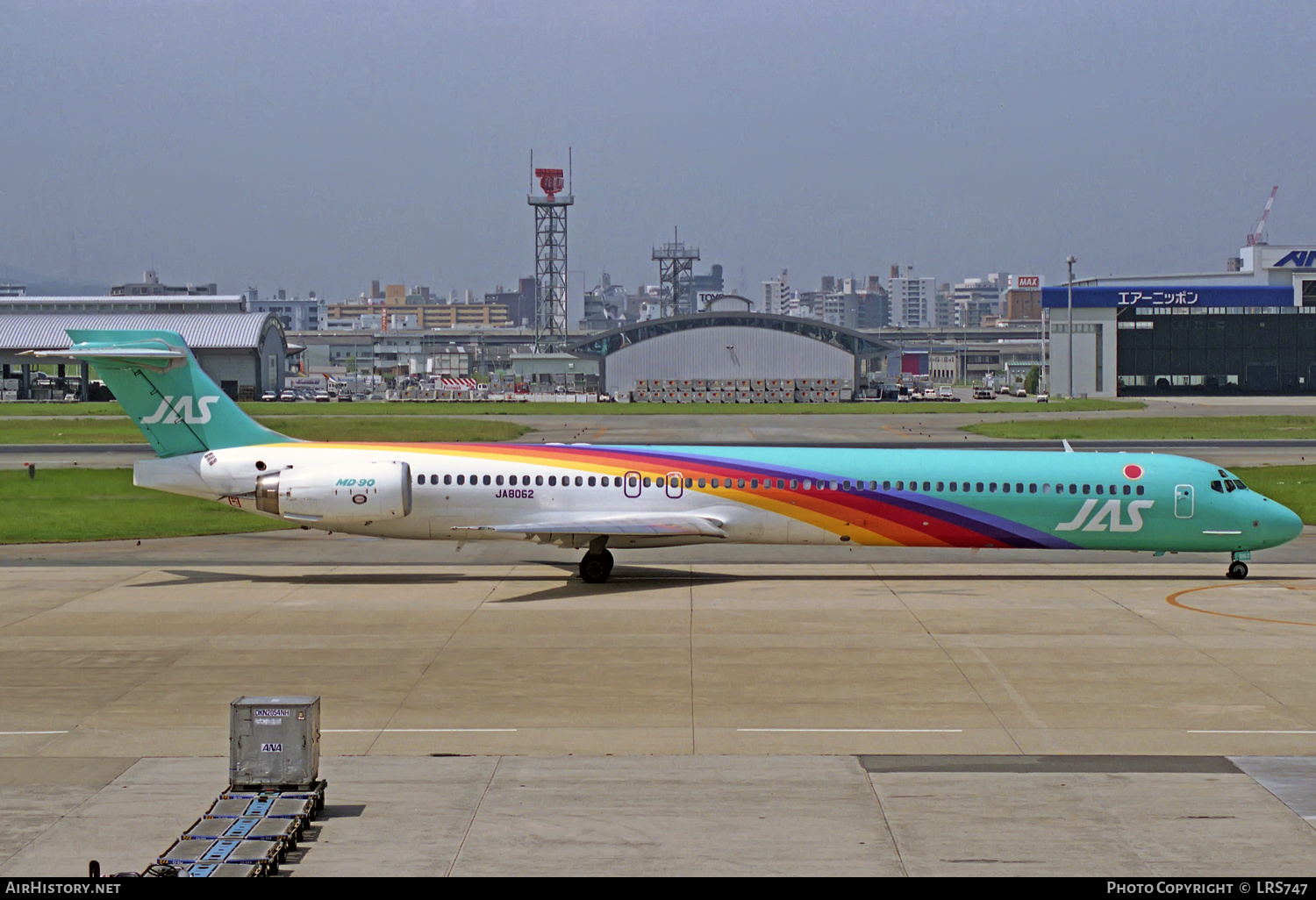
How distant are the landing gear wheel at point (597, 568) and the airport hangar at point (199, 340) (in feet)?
358

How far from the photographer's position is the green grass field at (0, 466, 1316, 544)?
37938 millimetres

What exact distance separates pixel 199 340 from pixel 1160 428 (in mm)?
96814

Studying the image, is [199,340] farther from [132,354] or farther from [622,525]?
[622,525]

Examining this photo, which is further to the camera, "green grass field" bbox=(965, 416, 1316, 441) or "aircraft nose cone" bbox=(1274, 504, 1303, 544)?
"green grass field" bbox=(965, 416, 1316, 441)

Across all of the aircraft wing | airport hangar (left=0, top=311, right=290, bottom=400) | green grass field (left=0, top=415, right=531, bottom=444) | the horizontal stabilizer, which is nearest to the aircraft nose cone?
the aircraft wing

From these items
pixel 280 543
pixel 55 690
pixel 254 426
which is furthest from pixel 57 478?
pixel 55 690

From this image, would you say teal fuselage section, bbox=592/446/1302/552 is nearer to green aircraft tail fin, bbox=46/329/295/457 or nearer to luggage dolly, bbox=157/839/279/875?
green aircraft tail fin, bbox=46/329/295/457

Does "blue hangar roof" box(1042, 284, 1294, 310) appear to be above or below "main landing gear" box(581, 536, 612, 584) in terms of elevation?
above

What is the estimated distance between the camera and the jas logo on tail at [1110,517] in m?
29.4

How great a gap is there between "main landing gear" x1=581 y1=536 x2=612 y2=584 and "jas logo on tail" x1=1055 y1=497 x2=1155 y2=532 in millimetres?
10534

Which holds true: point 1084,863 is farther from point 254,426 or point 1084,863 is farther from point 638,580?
point 254,426

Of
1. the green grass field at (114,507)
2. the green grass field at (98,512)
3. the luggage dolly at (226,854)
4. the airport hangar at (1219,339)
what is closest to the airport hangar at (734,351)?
the airport hangar at (1219,339)

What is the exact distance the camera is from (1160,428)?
79.7m

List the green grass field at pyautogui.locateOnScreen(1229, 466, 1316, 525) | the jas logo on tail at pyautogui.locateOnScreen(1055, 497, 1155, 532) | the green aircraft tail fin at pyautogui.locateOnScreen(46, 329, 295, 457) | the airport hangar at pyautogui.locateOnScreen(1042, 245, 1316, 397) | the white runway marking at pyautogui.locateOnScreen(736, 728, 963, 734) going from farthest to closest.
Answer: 1. the airport hangar at pyautogui.locateOnScreen(1042, 245, 1316, 397)
2. the green grass field at pyautogui.locateOnScreen(1229, 466, 1316, 525)
3. the green aircraft tail fin at pyautogui.locateOnScreen(46, 329, 295, 457)
4. the jas logo on tail at pyautogui.locateOnScreen(1055, 497, 1155, 532)
5. the white runway marking at pyautogui.locateOnScreen(736, 728, 963, 734)
